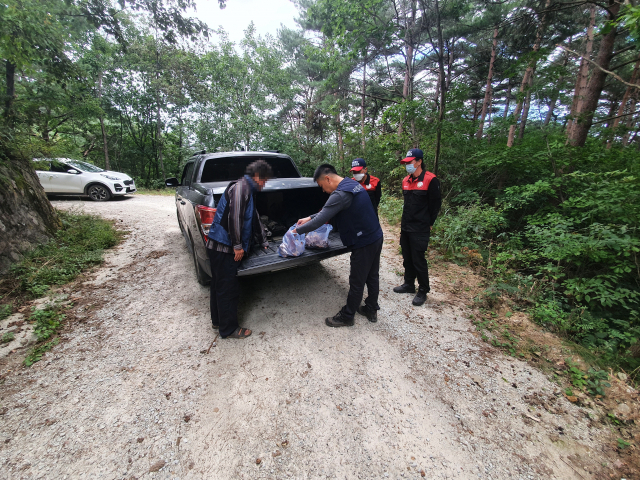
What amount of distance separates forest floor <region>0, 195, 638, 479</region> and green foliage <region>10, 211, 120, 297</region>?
54 cm

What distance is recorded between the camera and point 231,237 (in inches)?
92.4

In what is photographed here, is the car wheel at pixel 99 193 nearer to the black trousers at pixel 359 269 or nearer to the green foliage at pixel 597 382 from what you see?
the black trousers at pixel 359 269

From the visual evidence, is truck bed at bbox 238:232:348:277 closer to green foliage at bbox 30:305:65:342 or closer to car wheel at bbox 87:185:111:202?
green foliage at bbox 30:305:65:342

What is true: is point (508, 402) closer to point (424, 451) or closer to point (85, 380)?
point (424, 451)

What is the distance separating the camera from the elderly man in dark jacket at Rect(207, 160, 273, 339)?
7.63 feet

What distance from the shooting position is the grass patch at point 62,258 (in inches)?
127

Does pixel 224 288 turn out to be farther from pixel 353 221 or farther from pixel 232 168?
pixel 232 168

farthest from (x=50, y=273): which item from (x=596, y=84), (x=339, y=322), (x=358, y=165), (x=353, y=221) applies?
(x=596, y=84)

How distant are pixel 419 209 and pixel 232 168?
3051mm

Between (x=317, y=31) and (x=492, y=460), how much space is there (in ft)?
67.8

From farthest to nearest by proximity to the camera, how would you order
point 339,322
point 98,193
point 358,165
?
point 98,193 → point 358,165 → point 339,322

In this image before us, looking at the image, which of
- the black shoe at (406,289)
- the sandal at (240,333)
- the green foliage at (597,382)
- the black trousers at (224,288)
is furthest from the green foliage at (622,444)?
the black trousers at (224,288)

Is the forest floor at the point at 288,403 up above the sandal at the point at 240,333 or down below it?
below

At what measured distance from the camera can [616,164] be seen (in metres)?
4.33
